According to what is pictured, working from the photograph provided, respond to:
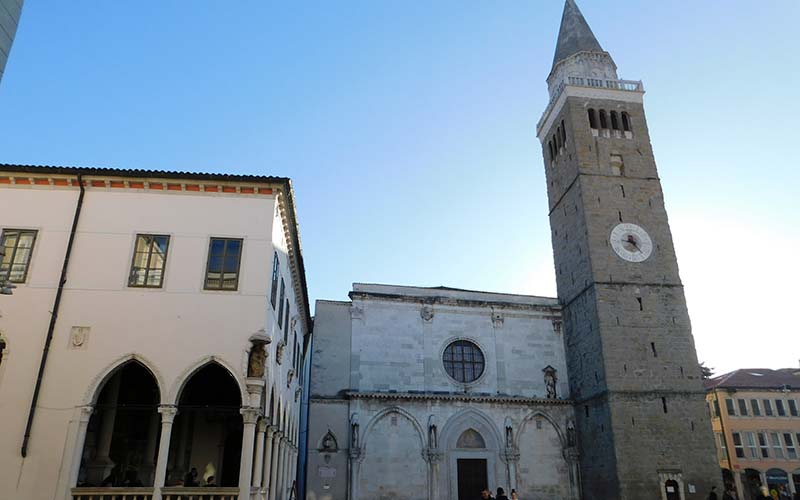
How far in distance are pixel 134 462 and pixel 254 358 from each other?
641 cm

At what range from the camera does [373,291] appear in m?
29.0

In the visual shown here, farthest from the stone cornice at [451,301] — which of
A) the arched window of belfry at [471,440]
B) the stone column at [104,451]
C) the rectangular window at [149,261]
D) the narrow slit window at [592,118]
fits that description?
the rectangular window at [149,261]

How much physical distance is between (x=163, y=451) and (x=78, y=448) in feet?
6.31

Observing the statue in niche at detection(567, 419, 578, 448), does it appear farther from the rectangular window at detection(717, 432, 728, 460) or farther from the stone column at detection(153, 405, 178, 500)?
the stone column at detection(153, 405, 178, 500)

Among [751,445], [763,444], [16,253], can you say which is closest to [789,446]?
[763,444]

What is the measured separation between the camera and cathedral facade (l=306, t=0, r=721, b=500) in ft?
81.7

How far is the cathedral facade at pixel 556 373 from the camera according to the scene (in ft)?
81.7

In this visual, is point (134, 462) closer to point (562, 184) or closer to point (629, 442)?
point (629, 442)

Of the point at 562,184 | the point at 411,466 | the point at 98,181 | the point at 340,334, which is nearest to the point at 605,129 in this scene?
the point at 562,184

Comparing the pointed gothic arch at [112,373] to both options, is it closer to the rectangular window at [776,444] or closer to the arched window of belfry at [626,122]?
the arched window of belfry at [626,122]

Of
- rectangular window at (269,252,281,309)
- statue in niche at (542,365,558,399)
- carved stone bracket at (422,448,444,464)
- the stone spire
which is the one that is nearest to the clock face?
statue in niche at (542,365,558,399)

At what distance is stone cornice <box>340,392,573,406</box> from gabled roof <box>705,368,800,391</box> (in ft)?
59.6

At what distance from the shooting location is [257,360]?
12562 mm

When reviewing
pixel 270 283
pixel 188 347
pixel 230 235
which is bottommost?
pixel 188 347
